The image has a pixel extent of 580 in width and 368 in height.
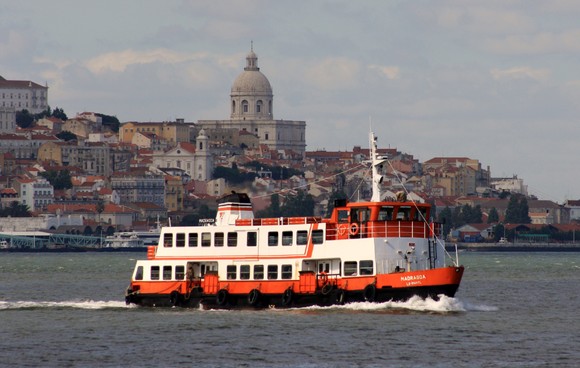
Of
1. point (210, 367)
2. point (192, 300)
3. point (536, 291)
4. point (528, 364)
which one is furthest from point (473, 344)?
point (536, 291)

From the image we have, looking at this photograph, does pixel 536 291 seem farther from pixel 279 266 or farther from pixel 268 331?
pixel 268 331

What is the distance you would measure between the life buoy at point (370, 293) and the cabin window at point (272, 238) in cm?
405

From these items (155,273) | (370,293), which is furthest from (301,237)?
(155,273)

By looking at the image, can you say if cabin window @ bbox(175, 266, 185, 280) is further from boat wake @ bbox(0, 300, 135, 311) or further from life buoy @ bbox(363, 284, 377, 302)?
life buoy @ bbox(363, 284, 377, 302)

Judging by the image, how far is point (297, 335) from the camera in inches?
2092

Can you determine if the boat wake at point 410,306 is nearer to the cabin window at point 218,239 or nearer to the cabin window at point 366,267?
the cabin window at point 366,267

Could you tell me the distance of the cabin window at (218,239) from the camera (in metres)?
61.0

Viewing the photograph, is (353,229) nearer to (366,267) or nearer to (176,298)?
(366,267)

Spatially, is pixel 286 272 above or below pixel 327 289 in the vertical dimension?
above

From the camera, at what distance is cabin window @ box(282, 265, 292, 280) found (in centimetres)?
5944

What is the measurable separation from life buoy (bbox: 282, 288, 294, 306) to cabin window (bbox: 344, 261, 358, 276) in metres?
1.93

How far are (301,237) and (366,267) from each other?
2.77m

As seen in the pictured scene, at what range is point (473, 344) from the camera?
51.4 metres

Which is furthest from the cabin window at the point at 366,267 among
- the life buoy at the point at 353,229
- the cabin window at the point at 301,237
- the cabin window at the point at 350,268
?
the cabin window at the point at 301,237
